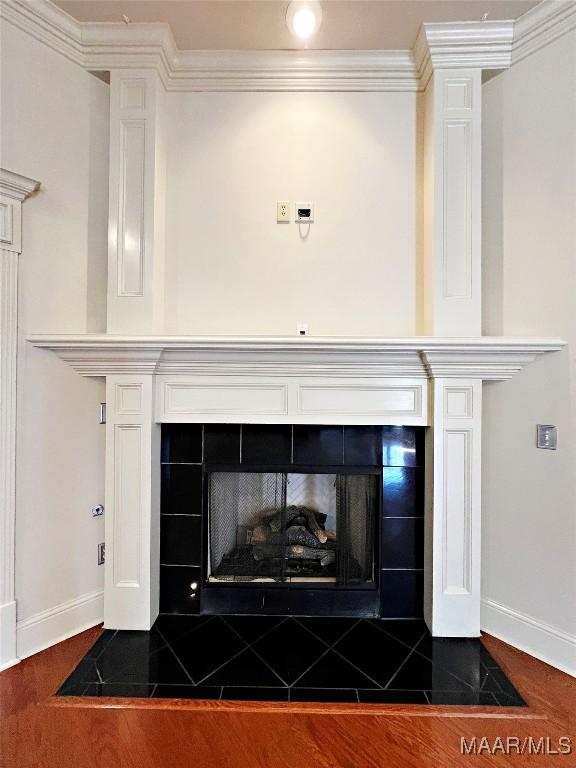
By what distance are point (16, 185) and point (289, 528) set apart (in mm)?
2113

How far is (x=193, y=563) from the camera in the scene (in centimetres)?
221

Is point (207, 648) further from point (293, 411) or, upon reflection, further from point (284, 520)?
point (293, 411)

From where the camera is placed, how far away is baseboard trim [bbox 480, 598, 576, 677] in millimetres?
1842

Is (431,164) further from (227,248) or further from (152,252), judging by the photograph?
(152,252)

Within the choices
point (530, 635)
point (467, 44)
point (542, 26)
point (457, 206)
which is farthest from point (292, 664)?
point (542, 26)

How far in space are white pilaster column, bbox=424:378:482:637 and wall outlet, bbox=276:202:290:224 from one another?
115 centimetres

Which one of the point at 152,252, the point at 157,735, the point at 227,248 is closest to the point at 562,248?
the point at 227,248

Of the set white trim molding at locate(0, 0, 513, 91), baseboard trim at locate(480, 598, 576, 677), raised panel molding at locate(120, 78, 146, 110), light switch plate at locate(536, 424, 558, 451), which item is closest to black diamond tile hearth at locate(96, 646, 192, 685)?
baseboard trim at locate(480, 598, 576, 677)

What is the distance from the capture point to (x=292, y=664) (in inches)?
71.6

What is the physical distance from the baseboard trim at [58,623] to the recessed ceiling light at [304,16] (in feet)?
9.33

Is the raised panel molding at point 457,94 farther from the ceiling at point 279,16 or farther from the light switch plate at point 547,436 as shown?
the light switch plate at point 547,436

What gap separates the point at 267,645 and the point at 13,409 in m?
1.59

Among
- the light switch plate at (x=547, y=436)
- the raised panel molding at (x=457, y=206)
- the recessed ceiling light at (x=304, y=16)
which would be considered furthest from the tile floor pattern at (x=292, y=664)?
the recessed ceiling light at (x=304, y=16)

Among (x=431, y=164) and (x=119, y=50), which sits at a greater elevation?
(x=119, y=50)
